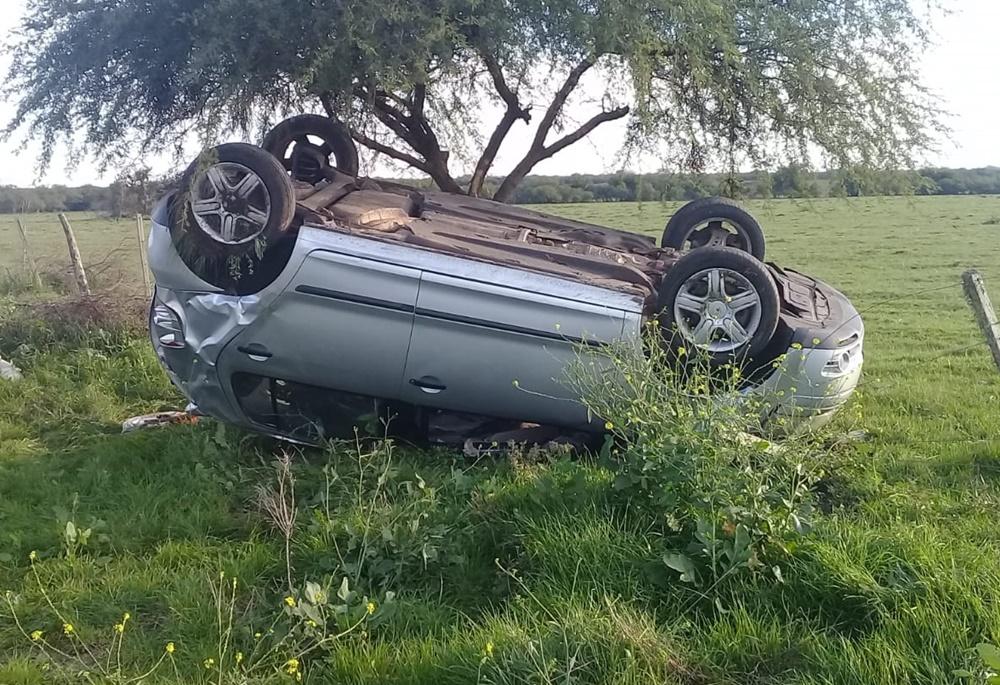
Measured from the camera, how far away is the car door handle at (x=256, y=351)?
194 inches

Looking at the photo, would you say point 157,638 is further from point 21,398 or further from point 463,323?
point 21,398

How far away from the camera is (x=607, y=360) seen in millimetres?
4727

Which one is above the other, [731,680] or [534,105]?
[534,105]

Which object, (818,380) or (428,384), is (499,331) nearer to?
(428,384)

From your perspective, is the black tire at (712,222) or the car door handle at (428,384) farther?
the black tire at (712,222)

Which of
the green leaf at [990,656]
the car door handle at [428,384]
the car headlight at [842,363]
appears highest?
the car headlight at [842,363]

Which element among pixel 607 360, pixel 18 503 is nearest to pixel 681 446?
pixel 607 360

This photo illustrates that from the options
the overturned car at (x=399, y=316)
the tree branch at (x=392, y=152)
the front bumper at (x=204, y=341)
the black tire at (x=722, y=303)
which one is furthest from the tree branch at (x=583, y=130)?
the front bumper at (x=204, y=341)

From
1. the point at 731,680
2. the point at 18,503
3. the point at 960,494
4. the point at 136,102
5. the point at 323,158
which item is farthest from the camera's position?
the point at 323,158

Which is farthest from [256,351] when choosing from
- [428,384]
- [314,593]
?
[314,593]

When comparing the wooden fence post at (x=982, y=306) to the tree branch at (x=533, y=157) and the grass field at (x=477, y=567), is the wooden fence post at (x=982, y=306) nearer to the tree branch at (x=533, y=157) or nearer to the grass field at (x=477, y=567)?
the grass field at (x=477, y=567)

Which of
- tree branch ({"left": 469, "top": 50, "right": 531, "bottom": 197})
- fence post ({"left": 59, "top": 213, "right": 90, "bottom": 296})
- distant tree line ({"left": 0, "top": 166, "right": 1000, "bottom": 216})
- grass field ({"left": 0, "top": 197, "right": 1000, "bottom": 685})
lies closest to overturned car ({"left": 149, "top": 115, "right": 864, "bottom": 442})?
grass field ({"left": 0, "top": 197, "right": 1000, "bottom": 685})

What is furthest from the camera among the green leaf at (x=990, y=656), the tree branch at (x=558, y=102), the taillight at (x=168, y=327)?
the tree branch at (x=558, y=102)

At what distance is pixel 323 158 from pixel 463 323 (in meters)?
2.82
